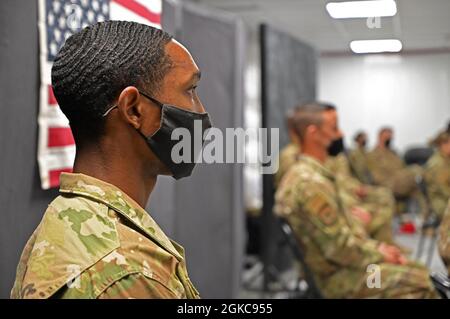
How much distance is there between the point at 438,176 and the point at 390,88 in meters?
0.90

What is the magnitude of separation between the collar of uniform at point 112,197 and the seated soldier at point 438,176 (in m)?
1.53

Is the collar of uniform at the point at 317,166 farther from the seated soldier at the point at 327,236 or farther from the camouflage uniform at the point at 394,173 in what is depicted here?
the camouflage uniform at the point at 394,173

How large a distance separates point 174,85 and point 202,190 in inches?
53.1

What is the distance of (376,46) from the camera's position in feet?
4.58

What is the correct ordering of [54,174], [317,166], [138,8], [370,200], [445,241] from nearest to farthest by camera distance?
[138,8] < [54,174] < [445,241] < [317,166] < [370,200]

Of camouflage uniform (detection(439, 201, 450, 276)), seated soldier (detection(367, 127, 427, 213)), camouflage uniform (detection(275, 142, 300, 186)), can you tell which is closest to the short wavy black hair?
camouflage uniform (detection(439, 201, 450, 276))

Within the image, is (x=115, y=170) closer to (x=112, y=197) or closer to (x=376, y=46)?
(x=112, y=197)

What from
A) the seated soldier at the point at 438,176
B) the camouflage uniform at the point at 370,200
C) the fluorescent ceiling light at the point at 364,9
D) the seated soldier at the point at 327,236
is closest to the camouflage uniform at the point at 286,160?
the camouflage uniform at the point at 370,200

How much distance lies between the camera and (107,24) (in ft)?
2.93

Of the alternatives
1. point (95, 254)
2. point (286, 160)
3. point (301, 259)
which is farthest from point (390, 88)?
point (95, 254)

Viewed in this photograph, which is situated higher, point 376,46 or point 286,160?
point 376,46

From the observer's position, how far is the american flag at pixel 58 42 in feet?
3.70
